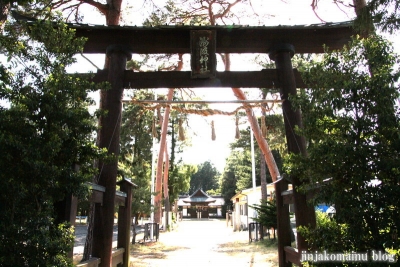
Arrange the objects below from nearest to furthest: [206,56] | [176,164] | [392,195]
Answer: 1. [392,195]
2. [206,56]
3. [176,164]

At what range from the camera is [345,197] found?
7.97 feet

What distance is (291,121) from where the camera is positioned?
482 centimetres

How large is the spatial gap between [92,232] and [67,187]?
1977 millimetres

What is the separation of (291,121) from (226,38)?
1788 millimetres

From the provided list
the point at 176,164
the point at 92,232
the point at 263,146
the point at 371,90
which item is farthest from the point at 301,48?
the point at 176,164

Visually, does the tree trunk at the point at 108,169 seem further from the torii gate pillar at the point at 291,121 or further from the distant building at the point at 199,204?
the distant building at the point at 199,204

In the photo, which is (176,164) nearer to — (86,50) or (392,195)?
(86,50)

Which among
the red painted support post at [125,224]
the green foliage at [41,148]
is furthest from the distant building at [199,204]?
the green foliage at [41,148]

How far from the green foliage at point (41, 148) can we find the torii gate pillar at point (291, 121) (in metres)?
2.60

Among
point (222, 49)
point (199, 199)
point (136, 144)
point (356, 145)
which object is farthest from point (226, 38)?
point (199, 199)

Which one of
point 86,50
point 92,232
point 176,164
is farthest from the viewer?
point 176,164

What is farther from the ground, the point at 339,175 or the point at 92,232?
the point at 339,175

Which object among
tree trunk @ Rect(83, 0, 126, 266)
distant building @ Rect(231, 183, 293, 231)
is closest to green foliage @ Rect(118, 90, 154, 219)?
distant building @ Rect(231, 183, 293, 231)

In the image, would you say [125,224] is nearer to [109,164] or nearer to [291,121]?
[109,164]
